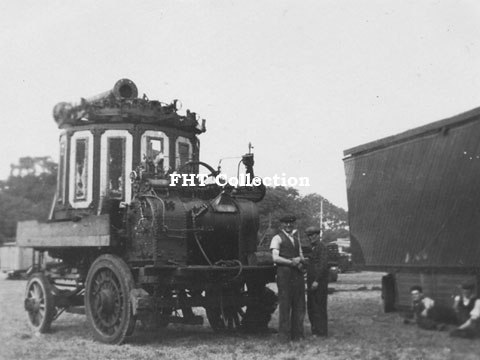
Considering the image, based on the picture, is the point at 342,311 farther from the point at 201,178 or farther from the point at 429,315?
the point at 429,315

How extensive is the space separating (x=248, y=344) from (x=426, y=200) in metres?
3.26

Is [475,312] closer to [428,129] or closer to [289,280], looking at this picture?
[428,129]

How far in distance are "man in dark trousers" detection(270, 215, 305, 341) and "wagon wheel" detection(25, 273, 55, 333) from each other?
446 centimetres

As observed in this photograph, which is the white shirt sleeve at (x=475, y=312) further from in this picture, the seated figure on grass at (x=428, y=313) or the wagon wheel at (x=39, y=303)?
the wagon wheel at (x=39, y=303)

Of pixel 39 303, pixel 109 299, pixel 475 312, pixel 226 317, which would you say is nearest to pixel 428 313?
pixel 475 312

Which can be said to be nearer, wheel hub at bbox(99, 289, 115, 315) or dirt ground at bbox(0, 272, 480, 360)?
dirt ground at bbox(0, 272, 480, 360)

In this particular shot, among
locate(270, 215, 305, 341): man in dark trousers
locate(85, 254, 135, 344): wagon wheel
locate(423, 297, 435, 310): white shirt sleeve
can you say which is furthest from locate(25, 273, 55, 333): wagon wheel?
locate(423, 297, 435, 310): white shirt sleeve

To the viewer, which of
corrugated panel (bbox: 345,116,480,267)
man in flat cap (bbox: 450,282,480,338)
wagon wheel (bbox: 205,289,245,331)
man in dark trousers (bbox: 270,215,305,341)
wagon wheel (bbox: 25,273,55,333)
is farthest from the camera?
wagon wheel (bbox: 25,273,55,333)

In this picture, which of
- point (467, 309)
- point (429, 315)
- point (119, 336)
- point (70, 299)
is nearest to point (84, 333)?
point (70, 299)

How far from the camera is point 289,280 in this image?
9797 millimetres

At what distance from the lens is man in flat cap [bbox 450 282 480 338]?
6.48 meters

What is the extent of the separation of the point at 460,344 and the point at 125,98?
31.8 ft

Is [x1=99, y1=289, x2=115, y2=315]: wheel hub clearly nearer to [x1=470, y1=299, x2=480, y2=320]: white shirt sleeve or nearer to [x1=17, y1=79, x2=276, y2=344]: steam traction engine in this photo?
[x1=17, y1=79, x2=276, y2=344]: steam traction engine

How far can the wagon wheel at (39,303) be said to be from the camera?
469 inches
